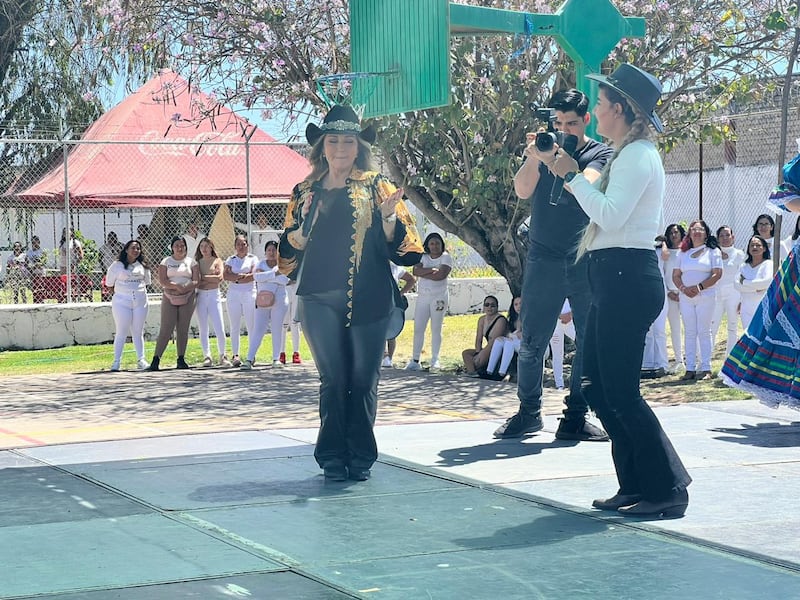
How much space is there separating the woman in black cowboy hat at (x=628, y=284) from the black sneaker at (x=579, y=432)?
2.17 m

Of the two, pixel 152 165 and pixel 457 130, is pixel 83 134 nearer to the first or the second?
pixel 152 165

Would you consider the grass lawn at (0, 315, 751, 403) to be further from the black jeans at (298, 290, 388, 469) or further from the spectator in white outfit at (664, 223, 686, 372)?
the black jeans at (298, 290, 388, 469)

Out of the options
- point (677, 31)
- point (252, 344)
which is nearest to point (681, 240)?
point (677, 31)

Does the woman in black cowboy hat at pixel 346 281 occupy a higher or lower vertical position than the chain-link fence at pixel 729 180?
lower

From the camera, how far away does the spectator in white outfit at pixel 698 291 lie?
42.0 ft

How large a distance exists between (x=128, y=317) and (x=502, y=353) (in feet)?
15.3

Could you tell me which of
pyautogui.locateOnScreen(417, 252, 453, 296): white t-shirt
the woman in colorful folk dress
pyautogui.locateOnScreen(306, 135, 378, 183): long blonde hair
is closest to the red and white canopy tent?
pyautogui.locateOnScreen(417, 252, 453, 296): white t-shirt

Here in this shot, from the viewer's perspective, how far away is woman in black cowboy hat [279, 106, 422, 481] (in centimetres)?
673

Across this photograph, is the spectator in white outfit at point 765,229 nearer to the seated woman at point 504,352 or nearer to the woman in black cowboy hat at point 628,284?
the seated woman at point 504,352

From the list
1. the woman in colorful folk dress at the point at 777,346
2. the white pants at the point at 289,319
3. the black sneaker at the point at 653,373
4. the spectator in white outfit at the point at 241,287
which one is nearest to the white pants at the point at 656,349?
the black sneaker at the point at 653,373

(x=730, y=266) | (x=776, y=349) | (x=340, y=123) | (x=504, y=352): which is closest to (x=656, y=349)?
(x=730, y=266)

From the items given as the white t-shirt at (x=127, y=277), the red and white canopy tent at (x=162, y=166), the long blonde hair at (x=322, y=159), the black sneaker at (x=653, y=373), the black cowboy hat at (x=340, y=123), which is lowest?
the black sneaker at (x=653, y=373)

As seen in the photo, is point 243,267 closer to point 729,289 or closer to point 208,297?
point 208,297

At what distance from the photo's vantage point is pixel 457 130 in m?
13.2
